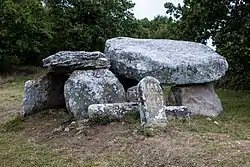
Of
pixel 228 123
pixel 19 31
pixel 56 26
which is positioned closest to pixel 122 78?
pixel 228 123

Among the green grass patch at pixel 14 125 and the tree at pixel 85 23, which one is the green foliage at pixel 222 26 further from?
the tree at pixel 85 23

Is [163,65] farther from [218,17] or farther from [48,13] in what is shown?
[48,13]

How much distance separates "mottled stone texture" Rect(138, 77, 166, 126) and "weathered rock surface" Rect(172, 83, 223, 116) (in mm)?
1937

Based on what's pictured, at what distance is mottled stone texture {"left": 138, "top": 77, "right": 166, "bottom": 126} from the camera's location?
8.15 m

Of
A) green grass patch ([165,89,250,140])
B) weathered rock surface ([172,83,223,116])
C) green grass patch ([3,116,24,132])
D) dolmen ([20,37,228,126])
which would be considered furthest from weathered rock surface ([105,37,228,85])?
green grass patch ([3,116,24,132])

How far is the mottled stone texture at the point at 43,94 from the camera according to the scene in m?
10.8

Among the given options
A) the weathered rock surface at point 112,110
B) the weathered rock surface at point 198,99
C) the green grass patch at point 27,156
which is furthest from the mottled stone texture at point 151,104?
the weathered rock surface at point 198,99

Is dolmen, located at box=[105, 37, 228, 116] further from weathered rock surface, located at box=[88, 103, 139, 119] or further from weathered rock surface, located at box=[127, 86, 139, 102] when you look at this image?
weathered rock surface, located at box=[88, 103, 139, 119]

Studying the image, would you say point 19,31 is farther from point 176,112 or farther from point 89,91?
point 176,112

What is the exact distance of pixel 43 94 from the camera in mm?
10953

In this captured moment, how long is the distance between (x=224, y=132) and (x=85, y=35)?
1670 cm

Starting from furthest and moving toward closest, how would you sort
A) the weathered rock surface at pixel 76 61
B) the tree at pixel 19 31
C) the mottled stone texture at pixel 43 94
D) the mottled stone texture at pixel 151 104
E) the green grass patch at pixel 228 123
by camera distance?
the tree at pixel 19 31 → the mottled stone texture at pixel 43 94 → the weathered rock surface at pixel 76 61 → the green grass patch at pixel 228 123 → the mottled stone texture at pixel 151 104

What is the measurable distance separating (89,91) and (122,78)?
1597 mm

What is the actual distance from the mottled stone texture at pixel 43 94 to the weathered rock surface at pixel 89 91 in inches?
50.7
